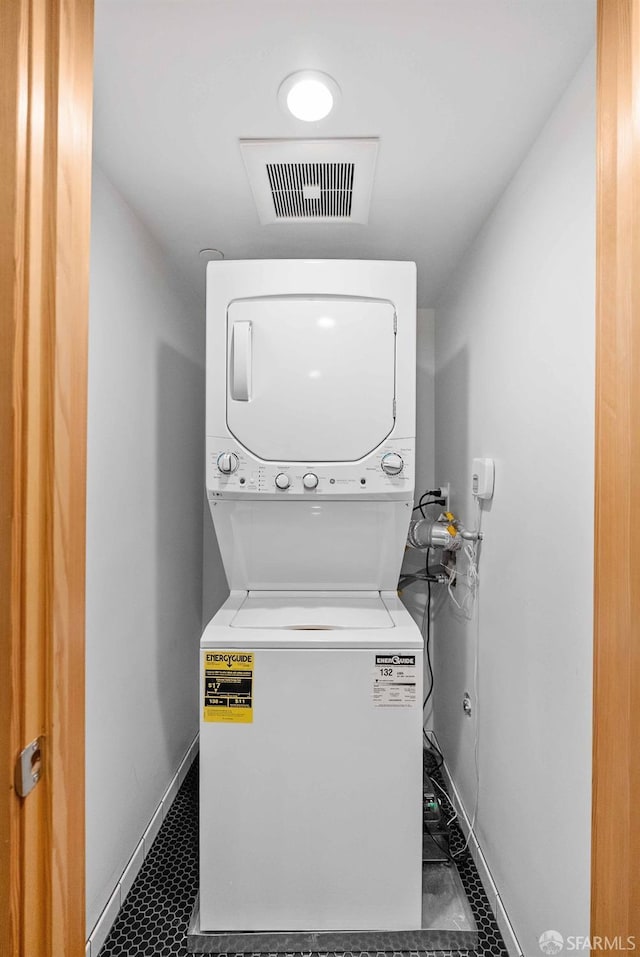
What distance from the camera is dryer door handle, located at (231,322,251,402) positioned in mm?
1721

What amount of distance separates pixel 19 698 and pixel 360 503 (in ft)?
4.58

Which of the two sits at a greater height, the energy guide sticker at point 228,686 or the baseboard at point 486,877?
the energy guide sticker at point 228,686

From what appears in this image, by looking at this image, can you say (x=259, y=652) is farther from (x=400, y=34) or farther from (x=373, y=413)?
(x=400, y=34)

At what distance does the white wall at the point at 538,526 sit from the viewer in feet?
3.67

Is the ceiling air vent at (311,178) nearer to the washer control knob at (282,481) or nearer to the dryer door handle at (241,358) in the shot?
the dryer door handle at (241,358)

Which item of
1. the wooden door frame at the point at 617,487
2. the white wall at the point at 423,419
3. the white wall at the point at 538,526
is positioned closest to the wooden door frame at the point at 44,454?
the wooden door frame at the point at 617,487

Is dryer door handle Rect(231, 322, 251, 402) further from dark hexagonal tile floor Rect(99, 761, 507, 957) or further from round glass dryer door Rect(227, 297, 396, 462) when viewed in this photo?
dark hexagonal tile floor Rect(99, 761, 507, 957)

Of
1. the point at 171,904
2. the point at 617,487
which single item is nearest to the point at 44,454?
the point at 617,487

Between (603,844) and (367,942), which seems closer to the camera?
(603,844)

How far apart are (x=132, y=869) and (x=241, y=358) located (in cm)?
181

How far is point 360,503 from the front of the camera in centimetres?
191

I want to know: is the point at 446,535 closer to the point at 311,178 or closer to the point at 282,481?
the point at 282,481

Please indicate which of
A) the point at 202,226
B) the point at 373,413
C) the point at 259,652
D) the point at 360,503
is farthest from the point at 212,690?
the point at 202,226

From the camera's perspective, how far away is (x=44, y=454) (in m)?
0.69
